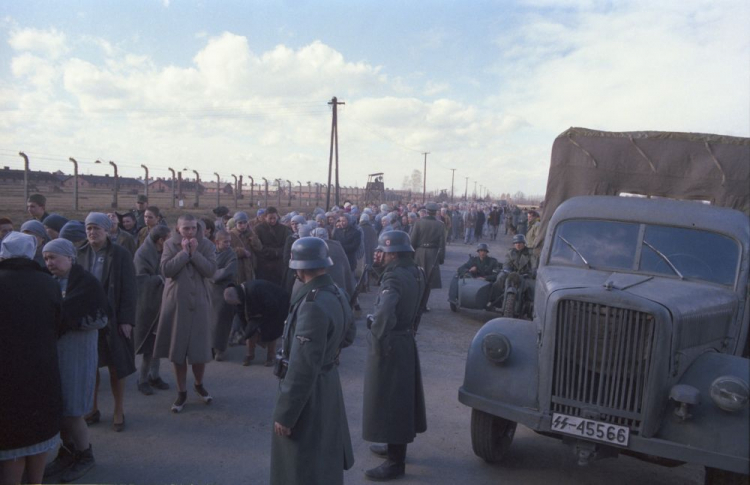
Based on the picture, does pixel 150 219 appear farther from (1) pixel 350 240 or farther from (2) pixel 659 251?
(2) pixel 659 251

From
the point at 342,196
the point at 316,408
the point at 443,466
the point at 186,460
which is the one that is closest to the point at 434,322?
the point at 443,466

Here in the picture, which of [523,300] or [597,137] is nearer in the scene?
[597,137]

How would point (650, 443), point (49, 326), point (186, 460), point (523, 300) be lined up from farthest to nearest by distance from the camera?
point (523, 300) < point (186, 460) < point (650, 443) < point (49, 326)

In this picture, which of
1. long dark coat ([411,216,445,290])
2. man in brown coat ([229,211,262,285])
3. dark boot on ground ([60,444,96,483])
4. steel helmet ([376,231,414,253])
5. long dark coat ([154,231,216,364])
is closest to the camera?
dark boot on ground ([60,444,96,483])

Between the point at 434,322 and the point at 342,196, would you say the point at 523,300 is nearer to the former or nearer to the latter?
the point at 434,322

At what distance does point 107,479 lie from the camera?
14.1 feet

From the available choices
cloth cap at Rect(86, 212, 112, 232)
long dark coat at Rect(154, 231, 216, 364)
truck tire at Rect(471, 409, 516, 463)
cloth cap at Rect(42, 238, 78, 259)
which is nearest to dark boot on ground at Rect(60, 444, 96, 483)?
long dark coat at Rect(154, 231, 216, 364)

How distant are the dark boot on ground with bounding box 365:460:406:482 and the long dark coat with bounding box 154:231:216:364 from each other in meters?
2.22

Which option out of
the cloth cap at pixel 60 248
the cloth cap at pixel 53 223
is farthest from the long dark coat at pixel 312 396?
the cloth cap at pixel 53 223

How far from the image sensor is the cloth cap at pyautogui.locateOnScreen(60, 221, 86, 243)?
17.2 feet

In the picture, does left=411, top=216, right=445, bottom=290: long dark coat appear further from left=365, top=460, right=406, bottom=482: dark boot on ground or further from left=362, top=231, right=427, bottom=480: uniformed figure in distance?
left=365, top=460, right=406, bottom=482: dark boot on ground

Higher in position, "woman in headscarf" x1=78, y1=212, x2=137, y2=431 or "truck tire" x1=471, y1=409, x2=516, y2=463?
"woman in headscarf" x1=78, y1=212, x2=137, y2=431

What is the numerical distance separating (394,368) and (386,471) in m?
0.86

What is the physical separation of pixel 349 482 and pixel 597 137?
16.9 feet
